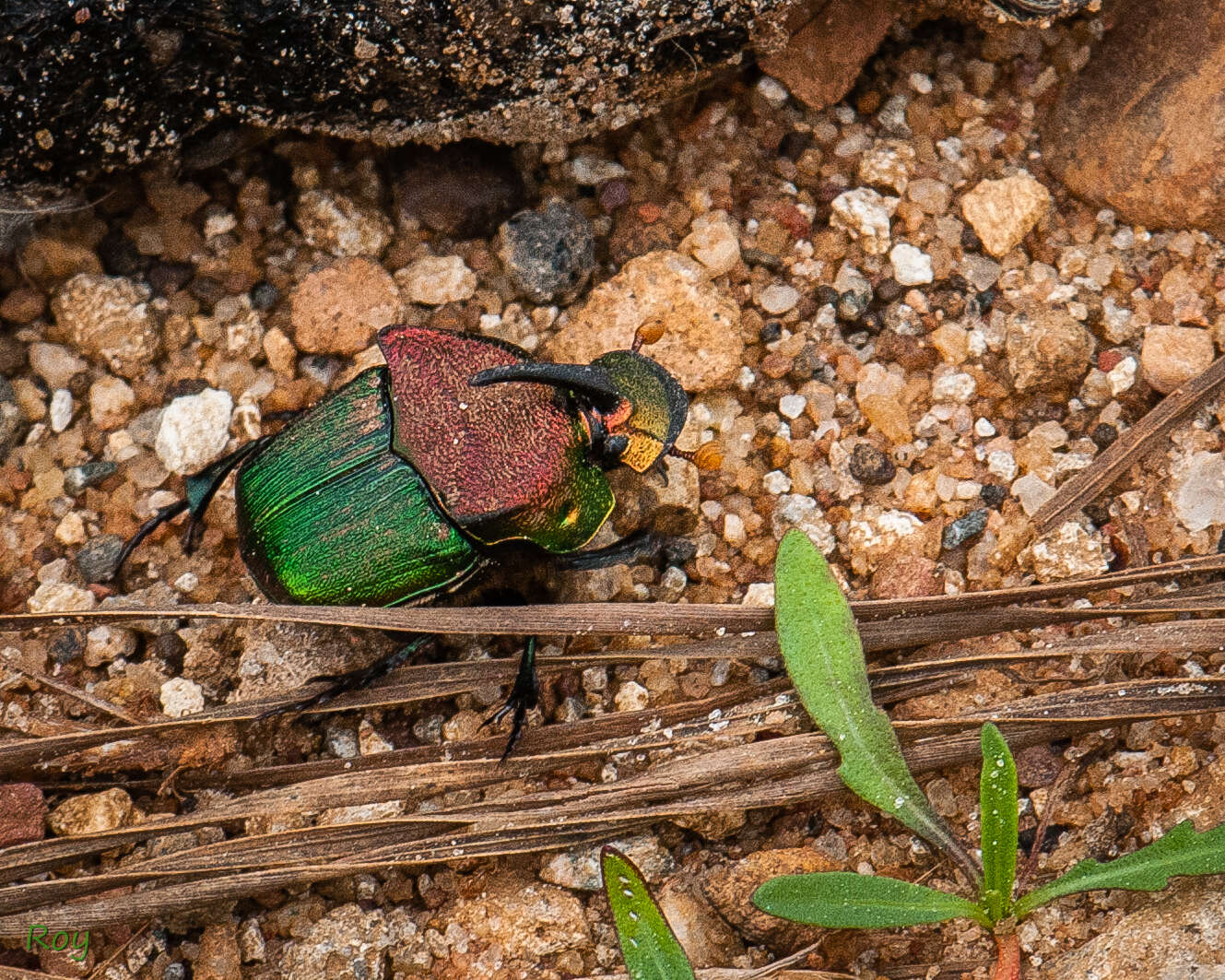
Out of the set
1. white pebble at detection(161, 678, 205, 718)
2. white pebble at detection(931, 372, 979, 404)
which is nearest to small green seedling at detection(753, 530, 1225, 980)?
white pebble at detection(931, 372, 979, 404)

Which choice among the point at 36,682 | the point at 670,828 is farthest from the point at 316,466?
the point at 670,828

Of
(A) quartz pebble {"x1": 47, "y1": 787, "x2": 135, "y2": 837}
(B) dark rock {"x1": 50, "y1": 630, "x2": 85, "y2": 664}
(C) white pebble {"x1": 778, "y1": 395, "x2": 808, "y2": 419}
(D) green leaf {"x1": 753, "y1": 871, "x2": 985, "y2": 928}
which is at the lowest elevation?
(A) quartz pebble {"x1": 47, "y1": 787, "x2": 135, "y2": 837}

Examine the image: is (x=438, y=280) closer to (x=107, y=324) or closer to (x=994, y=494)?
(x=107, y=324)

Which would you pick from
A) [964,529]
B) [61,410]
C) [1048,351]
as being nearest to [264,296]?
[61,410]

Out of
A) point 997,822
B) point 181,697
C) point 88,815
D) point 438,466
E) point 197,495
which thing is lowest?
point 88,815

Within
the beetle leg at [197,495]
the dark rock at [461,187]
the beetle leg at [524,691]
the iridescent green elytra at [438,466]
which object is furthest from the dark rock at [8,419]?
the beetle leg at [524,691]

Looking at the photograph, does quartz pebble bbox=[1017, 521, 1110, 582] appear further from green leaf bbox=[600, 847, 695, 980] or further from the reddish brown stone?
the reddish brown stone
